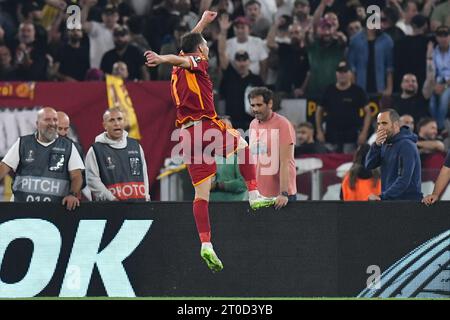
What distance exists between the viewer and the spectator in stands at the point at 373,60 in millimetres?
18578

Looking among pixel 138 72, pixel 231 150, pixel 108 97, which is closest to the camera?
pixel 231 150

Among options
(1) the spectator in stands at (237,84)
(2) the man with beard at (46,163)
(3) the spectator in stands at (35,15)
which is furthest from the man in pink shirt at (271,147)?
(3) the spectator in stands at (35,15)

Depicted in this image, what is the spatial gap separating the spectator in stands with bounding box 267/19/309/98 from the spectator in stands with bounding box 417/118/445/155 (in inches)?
96.3

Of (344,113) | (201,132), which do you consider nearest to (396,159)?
(201,132)

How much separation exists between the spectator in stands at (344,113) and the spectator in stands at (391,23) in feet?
3.91

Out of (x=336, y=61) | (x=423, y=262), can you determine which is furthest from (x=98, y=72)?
(x=423, y=262)

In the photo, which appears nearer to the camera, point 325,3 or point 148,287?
point 148,287

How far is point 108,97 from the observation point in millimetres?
17750

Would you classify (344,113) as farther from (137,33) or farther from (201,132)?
(201,132)

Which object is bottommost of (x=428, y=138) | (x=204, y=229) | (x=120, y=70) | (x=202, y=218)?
(x=204, y=229)

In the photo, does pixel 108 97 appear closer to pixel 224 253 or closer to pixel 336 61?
pixel 336 61

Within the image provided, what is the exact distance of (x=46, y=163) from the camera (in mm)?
13273

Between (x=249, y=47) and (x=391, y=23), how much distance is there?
2053 millimetres

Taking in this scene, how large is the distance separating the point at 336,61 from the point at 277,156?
5.77 meters
